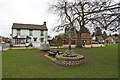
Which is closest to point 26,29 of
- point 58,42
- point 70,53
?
point 58,42

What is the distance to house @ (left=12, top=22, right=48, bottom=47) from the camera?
2776 cm

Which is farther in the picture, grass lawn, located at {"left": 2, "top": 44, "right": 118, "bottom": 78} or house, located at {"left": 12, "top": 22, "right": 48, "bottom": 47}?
house, located at {"left": 12, "top": 22, "right": 48, "bottom": 47}

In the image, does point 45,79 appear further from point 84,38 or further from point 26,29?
point 84,38

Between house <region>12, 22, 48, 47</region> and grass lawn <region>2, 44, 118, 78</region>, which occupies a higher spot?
house <region>12, 22, 48, 47</region>

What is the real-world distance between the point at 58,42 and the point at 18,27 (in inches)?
571

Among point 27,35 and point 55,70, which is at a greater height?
point 27,35

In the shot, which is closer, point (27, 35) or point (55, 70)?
point (55, 70)

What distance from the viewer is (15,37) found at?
27312 mm

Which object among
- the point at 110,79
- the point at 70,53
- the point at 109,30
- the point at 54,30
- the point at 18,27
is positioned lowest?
the point at 110,79

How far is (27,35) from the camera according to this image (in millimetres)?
29578

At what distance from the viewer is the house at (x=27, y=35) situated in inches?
1093

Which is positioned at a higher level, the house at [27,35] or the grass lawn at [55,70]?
the house at [27,35]

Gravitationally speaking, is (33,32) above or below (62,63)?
above

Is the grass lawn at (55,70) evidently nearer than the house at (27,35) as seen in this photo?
Yes
